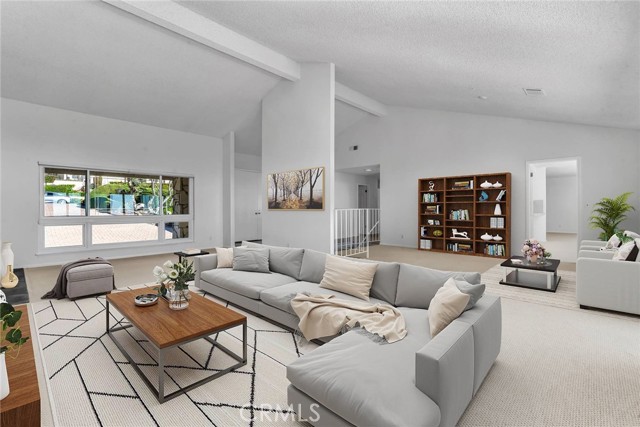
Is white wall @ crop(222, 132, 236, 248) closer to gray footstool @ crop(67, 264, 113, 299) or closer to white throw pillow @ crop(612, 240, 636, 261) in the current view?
gray footstool @ crop(67, 264, 113, 299)

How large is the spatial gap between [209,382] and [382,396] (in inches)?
53.0

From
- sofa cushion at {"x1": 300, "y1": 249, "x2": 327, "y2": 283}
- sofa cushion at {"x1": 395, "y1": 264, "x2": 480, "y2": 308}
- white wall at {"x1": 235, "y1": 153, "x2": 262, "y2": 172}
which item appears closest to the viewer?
sofa cushion at {"x1": 395, "y1": 264, "x2": 480, "y2": 308}

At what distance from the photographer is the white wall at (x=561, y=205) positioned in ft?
38.3

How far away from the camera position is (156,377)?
2.23 meters

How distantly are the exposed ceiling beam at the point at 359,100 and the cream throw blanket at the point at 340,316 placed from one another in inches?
226

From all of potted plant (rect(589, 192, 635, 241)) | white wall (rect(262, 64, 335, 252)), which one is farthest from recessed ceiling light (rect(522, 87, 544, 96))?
white wall (rect(262, 64, 335, 252))

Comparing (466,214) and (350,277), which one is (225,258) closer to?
(350,277)

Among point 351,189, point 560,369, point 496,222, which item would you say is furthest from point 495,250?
point 351,189

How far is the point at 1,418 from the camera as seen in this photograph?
1315 millimetres

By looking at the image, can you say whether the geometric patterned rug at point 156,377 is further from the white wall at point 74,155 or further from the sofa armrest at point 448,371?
the white wall at point 74,155

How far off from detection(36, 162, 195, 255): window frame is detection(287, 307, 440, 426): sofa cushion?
697 cm

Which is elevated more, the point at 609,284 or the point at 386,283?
the point at 386,283

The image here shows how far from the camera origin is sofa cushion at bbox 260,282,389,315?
2.93m

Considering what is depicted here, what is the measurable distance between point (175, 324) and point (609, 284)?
4491 mm
